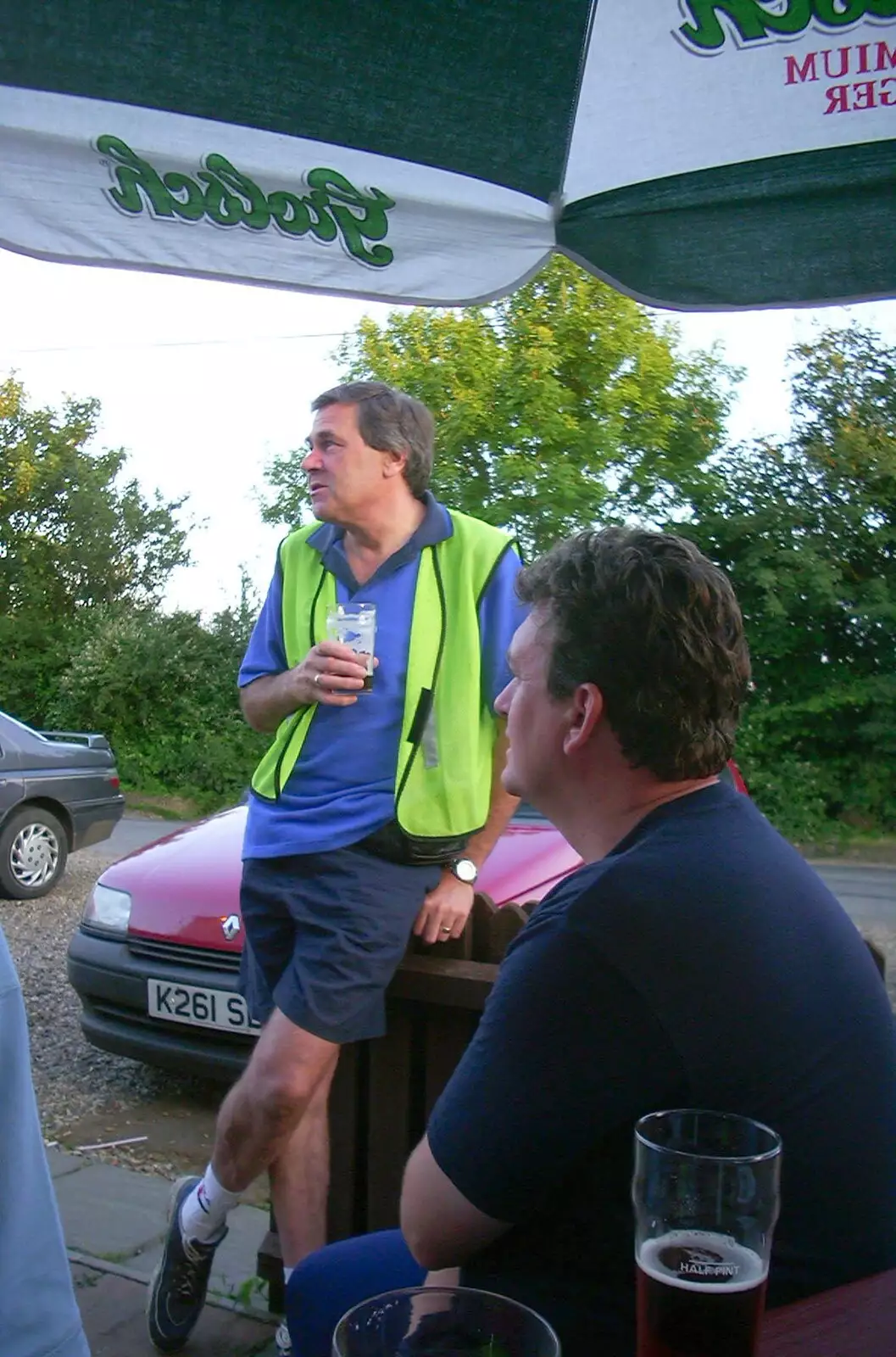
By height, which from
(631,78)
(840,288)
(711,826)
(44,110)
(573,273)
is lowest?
(711,826)

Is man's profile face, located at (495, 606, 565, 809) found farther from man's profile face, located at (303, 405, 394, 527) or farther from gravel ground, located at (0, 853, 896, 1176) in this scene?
gravel ground, located at (0, 853, 896, 1176)

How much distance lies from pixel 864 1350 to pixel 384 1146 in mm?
1821

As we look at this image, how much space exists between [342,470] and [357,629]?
396mm

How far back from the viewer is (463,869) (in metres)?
2.67

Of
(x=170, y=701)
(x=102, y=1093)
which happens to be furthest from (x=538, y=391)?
(x=102, y=1093)

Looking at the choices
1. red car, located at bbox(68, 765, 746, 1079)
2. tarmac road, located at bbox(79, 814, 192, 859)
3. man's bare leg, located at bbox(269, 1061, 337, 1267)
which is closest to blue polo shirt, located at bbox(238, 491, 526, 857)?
man's bare leg, located at bbox(269, 1061, 337, 1267)

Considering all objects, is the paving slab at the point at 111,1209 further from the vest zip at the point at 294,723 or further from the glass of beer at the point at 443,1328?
the glass of beer at the point at 443,1328

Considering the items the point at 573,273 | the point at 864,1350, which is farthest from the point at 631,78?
the point at 573,273

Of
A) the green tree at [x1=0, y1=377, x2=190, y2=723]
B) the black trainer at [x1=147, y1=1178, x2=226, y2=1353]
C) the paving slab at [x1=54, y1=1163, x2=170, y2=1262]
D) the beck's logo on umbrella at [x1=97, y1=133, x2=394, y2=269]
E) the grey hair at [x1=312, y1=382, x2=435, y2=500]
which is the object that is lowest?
the paving slab at [x1=54, y1=1163, x2=170, y2=1262]

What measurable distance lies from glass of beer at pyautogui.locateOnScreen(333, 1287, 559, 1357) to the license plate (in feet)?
11.1

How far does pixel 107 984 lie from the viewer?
463 cm

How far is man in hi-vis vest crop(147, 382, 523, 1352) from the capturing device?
99.8 inches

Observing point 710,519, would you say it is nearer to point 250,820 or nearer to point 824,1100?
point 250,820

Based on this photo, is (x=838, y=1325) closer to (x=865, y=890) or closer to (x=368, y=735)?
(x=368, y=735)
